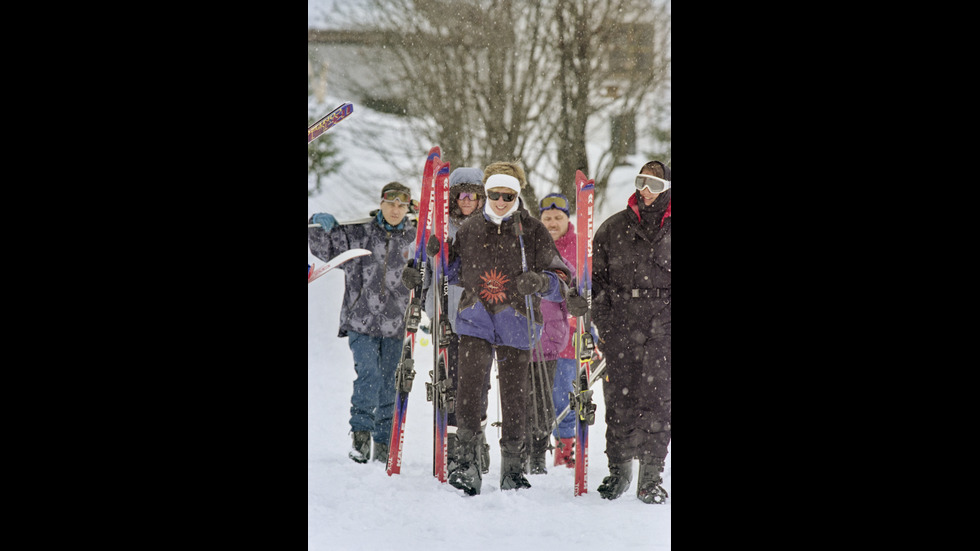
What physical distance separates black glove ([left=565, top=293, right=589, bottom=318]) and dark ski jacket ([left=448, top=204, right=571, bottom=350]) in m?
0.05

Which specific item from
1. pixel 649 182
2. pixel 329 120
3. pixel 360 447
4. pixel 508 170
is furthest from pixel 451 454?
pixel 329 120

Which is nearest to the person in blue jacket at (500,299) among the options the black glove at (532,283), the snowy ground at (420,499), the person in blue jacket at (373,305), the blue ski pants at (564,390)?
the black glove at (532,283)

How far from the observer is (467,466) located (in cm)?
561

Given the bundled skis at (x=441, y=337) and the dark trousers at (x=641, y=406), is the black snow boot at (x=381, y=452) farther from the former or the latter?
the dark trousers at (x=641, y=406)

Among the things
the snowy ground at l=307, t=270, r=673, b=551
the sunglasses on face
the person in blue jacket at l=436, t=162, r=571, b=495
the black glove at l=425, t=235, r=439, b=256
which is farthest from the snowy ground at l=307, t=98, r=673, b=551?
the sunglasses on face

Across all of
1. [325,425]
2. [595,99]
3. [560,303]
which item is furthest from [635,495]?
[595,99]

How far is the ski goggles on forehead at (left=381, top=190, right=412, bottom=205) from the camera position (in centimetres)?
570

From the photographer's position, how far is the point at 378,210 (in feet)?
18.9

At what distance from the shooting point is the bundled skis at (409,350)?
18.8ft

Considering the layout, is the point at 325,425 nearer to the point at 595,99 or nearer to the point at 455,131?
the point at 455,131

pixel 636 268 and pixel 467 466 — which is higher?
pixel 636 268

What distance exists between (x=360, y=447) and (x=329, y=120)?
1.71 m

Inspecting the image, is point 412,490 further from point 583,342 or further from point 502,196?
point 502,196

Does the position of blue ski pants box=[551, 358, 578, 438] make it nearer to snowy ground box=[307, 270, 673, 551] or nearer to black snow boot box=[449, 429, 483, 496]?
snowy ground box=[307, 270, 673, 551]
